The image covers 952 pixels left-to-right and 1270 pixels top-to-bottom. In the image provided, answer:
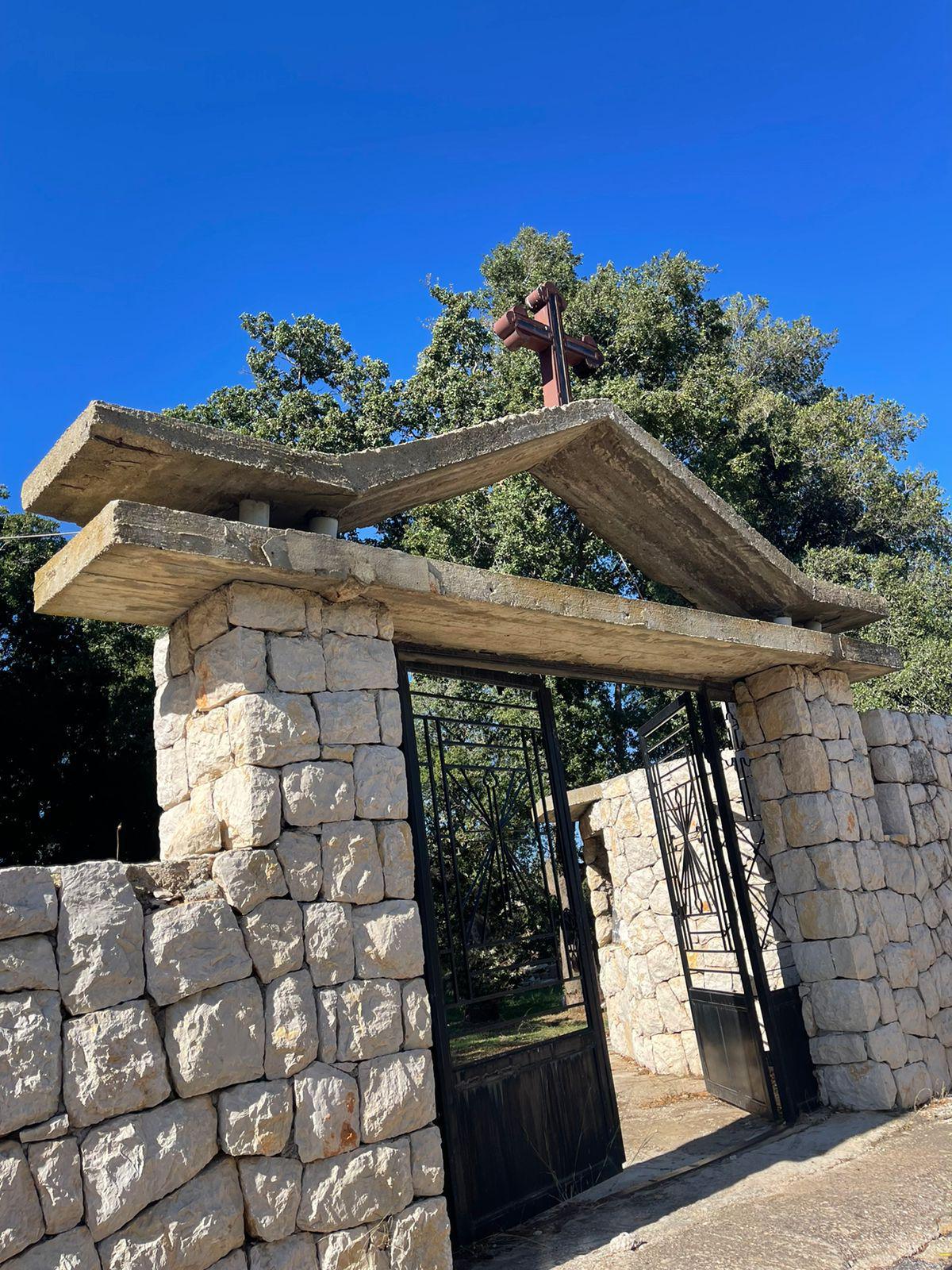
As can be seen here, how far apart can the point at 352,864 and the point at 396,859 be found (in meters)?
0.22

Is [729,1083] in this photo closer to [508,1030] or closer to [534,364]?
[508,1030]

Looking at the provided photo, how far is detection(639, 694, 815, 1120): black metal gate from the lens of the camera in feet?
19.4

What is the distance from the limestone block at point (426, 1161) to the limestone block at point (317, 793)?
122cm

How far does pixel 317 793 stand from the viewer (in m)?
3.59

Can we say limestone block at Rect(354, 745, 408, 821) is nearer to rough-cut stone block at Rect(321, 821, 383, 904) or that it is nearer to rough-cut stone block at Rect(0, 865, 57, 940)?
rough-cut stone block at Rect(321, 821, 383, 904)

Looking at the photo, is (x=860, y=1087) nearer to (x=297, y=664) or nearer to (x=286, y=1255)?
(x=286, y=1255)

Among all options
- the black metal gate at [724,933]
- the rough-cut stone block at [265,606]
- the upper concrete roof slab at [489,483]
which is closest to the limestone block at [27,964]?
the rough-cut stone block at [265,606]

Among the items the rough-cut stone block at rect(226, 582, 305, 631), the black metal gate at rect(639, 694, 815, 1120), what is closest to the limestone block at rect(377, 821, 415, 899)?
the rough-cut stone block at rect(226, 582, 305, 631)

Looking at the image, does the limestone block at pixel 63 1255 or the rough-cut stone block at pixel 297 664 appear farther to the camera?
the rough-cut stone block at pixel 297 664

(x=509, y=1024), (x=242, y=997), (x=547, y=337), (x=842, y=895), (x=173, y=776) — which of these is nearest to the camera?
(x=242, y=997)

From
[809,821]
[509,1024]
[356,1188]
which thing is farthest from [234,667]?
[809,821]

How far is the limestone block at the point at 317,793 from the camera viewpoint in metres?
3.51

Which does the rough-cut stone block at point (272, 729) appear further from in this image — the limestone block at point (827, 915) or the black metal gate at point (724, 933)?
the limestone block at point (827, 915)

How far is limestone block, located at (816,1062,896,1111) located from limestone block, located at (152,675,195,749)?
4590 mm
